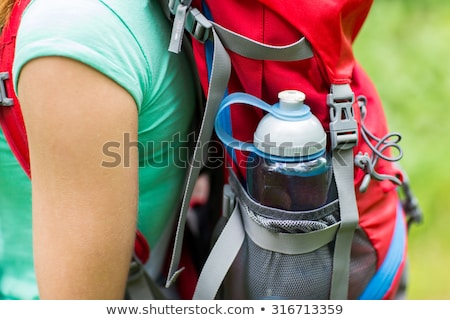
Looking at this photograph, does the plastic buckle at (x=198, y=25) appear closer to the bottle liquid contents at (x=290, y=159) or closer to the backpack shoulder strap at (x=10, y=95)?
the bottle liquid contents at (x=290, y=159)

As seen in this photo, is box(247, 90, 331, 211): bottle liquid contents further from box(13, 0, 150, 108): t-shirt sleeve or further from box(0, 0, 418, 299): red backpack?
box(13, 0, 150, 108): t-shirt sleeve

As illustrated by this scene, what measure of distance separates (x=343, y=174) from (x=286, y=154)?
13 cm

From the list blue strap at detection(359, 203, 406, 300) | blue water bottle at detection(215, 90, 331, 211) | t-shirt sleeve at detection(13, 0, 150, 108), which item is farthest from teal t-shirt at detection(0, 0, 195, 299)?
blue strap at detection(359, 203, 406, 300)

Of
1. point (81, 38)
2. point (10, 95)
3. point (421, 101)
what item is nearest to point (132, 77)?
point (81, 38)

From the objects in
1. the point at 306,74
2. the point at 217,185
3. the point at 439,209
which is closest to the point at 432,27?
the point at 439,209

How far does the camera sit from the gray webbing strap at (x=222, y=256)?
3.53ft

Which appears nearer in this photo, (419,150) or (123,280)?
(123,280)

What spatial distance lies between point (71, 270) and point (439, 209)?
1615 millimetres

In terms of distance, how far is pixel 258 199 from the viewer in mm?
1047

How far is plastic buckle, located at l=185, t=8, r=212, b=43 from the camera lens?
3.08 feet

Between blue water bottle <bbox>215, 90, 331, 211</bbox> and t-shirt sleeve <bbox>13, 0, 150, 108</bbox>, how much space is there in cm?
17

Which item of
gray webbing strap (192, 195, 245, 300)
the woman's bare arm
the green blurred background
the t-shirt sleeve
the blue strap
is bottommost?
the green blurred background

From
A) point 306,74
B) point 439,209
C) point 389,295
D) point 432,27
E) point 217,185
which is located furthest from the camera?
point 432,27
